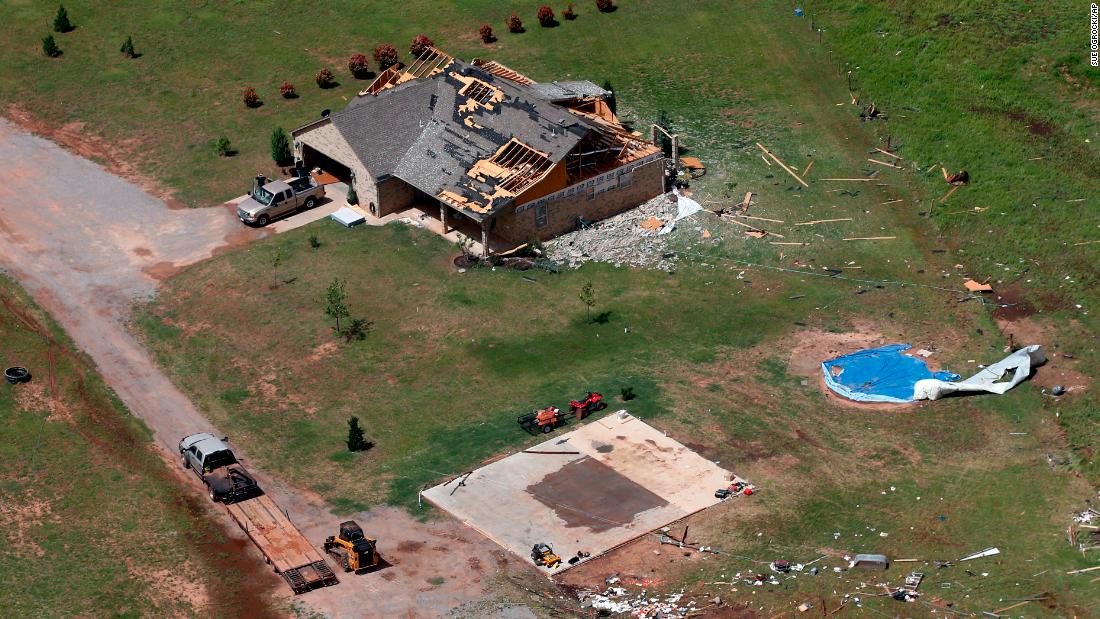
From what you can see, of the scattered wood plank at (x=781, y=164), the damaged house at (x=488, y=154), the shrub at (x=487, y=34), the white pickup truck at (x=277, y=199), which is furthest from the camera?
the shrub at (x=487, y=34)

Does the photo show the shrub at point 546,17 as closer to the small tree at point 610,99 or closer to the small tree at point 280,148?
the small tree at point 610,99

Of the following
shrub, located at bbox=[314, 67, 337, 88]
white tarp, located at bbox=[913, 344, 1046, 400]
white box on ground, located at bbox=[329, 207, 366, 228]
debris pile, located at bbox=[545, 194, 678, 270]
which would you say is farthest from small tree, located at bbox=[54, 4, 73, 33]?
white tarp, located at bbox=[913, 344, 1046, 400]

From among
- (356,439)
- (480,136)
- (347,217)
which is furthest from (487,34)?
(356,439)

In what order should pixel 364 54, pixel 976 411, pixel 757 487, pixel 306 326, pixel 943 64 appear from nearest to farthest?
1. pixel 757 487
2. pixel 976 411
3. pixel 306 326
4. pixel 943 64
5. pixel 364 54

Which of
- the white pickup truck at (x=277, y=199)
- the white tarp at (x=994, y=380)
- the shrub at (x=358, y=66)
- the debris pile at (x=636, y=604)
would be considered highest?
the shrub at (x=358, y=66)

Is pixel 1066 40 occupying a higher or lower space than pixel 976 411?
higher

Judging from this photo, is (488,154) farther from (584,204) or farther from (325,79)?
(325,79)

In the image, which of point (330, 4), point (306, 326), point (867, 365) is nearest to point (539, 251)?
point (306, 326)

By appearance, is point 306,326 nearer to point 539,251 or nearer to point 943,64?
point 539,251

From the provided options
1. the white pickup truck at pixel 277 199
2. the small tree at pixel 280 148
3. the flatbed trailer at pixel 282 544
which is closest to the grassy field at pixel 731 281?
the small tree at pixel 280 148
